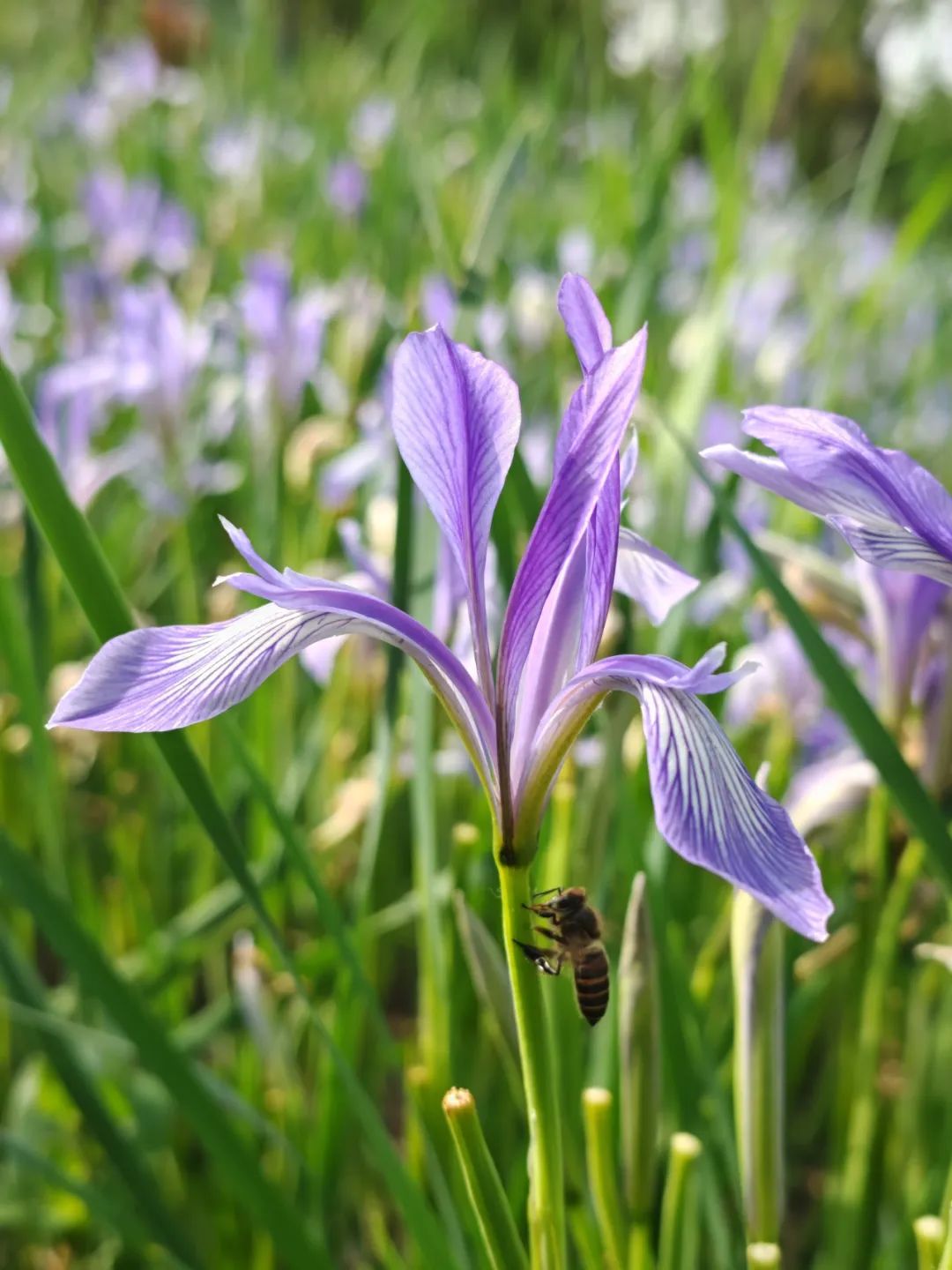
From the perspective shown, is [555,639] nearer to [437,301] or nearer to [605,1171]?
[605,1171]

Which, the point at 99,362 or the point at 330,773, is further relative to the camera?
the point at 99,362

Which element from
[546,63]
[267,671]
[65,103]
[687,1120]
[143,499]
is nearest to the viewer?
[267,671]

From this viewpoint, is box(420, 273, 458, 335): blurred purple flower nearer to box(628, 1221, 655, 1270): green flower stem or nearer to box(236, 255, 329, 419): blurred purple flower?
box(236, 255, 329, 419): blurred purple flower

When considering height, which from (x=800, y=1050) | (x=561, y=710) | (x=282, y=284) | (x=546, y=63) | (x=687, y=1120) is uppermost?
(x=546, y=63)

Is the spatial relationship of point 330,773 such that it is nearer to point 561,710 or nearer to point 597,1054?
point 597,1054

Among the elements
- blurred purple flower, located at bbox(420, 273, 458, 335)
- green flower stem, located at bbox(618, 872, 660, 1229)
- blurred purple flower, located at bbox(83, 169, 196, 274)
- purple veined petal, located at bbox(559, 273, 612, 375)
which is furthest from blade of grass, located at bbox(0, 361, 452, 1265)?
blurred purple flower, located at bbox(83, 169, 196, 274)

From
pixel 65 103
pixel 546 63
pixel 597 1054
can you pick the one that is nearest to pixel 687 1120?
pixel 597 1054
